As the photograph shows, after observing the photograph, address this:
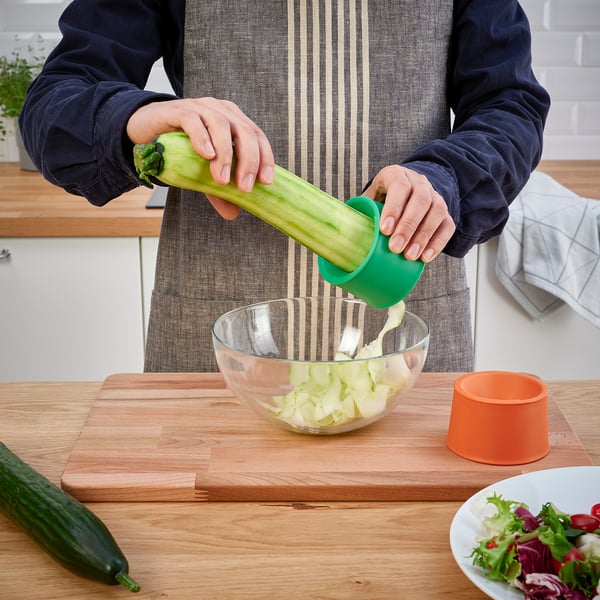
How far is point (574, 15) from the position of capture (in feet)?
7.93

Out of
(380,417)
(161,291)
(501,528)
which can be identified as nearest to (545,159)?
(161,291)

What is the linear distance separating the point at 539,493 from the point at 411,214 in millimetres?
285

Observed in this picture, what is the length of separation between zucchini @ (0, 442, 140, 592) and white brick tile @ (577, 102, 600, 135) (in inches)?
81.9

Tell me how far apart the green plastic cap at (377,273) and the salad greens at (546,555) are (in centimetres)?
25

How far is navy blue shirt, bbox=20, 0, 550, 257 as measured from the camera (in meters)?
1.02

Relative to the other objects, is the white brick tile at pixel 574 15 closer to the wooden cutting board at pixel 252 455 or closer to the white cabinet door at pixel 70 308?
the white cabinet door at pixel 70 308

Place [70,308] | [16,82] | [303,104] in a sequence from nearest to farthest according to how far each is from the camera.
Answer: [303,104] < [70,308] < [16,82]

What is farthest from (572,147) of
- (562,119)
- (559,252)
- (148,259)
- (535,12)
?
(148,259)

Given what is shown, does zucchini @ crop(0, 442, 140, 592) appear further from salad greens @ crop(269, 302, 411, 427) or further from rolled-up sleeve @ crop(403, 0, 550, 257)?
rolled-up sleeve @ crop(403, 0, 550, 257)

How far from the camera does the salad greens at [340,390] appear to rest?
0.89 m

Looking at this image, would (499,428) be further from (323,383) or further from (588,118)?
(588,118)

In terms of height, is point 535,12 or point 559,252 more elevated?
point 535,12

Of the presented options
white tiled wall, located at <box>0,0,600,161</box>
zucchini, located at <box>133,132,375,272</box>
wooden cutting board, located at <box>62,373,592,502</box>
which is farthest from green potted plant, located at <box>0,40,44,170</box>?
zucchini, located at <box>133,132,375,272</box>

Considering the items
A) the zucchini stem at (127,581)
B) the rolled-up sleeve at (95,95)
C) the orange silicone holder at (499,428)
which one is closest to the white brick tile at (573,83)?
the rolled-up sleeve at (95,95)
